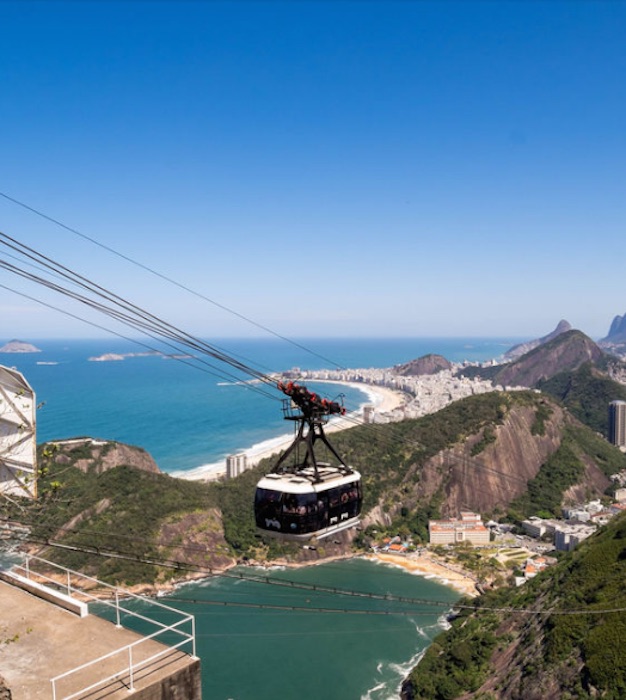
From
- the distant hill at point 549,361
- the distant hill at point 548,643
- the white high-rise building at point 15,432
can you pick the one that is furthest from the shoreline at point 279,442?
the distant hill at point 549,361

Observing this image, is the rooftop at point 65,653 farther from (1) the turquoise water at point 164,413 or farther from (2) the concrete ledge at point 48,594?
(1) the turquoise water at point 164,413

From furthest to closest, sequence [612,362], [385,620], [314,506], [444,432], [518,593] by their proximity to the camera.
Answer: [612,362] < [444,432] < [385,620] < [518,593] < [314,506]

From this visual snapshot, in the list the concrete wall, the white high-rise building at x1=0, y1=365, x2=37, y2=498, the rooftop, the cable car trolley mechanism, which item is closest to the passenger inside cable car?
the cable car trolley mechanism

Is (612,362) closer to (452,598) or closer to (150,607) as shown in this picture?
(452,598)

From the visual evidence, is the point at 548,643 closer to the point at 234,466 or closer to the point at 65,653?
the point at 65,653

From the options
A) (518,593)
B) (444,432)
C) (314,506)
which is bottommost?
(518,593)

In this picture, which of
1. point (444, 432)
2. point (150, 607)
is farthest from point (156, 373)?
point (150, 607)
